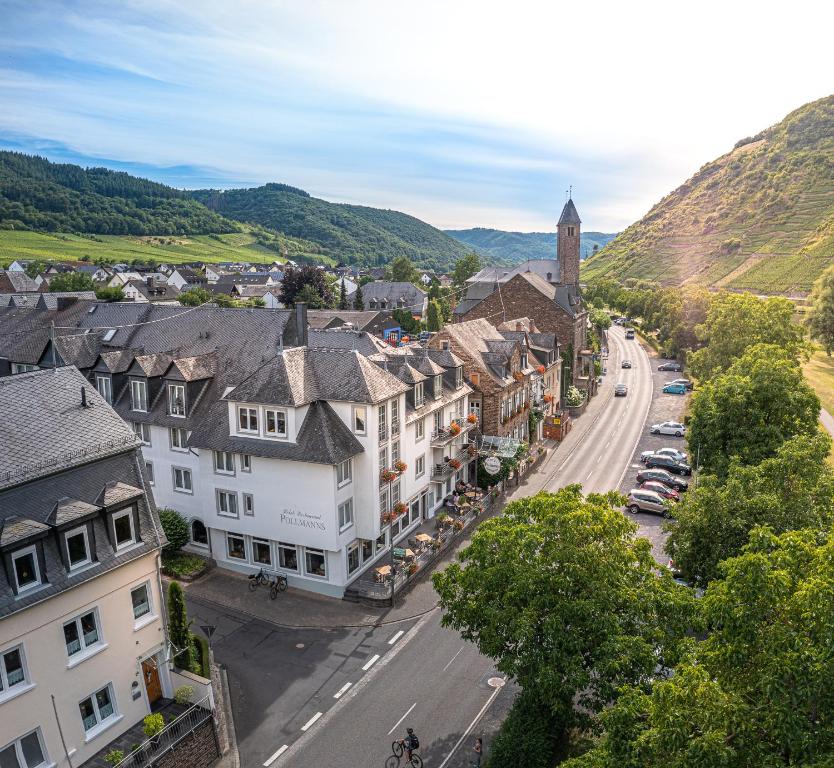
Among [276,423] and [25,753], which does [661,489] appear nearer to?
[276,423]

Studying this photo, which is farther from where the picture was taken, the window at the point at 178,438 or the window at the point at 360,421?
the window at the point at 178,438

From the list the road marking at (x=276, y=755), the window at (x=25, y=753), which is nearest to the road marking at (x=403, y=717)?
the road marking at (x=276, y=755)

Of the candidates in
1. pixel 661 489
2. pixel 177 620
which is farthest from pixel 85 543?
pixel 661 489

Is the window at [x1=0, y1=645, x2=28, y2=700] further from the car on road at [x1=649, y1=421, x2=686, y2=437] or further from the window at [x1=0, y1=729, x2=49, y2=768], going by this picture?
the car on road at [x1=649, y1=421, x2=686, y2=437]

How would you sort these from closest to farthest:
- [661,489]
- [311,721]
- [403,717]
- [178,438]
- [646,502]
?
[311,721]
[403,717]
[178,438]
[646,502]
[661,489]

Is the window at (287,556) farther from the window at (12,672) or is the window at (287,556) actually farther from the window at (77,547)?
the window at (12,672)

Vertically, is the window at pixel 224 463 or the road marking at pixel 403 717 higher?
the window at pixel 224 463

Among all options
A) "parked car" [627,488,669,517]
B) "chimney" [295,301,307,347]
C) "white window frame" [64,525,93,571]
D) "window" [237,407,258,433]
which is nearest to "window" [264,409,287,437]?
"window" [237,407,258,433]

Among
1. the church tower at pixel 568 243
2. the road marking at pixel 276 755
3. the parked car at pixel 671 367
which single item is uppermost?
the church tower at pixel 568 243
